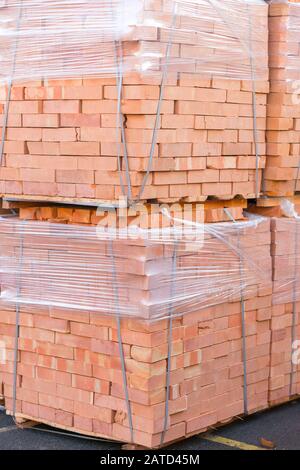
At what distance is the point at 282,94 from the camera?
645 centimetres

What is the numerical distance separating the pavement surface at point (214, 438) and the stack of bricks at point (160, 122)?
1.75 metres

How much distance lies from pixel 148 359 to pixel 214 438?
995mm

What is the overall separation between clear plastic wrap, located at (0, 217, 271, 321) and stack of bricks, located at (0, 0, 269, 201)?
265 mm

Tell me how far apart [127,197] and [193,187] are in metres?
0.59

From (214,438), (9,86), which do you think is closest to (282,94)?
(9,86)

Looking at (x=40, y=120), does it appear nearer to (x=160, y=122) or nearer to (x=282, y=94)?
(x=160, y=122)

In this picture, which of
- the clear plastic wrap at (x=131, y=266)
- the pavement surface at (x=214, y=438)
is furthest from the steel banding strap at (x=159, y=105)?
the pavement surface at (x=214, y=438)

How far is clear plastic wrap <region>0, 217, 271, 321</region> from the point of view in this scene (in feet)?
18.5

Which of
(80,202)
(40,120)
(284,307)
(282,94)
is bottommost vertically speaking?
(284,307)

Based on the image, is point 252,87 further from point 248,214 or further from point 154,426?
point 154,426

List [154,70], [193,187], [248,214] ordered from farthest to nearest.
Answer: [248,214] → [193,187] → [154,70]

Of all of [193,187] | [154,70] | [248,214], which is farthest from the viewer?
[248,214]
